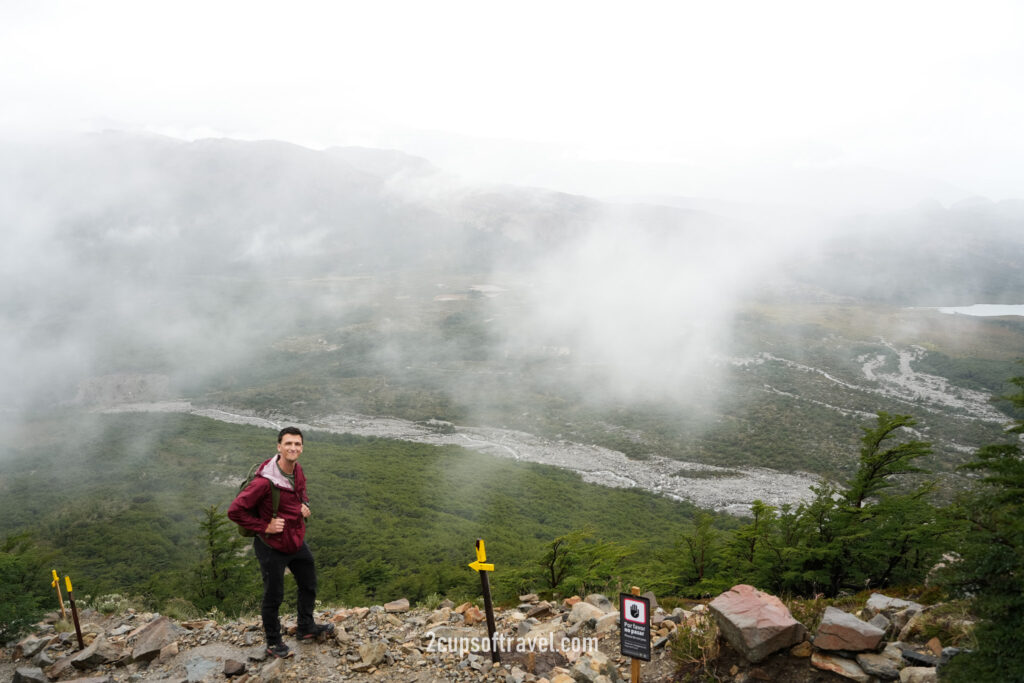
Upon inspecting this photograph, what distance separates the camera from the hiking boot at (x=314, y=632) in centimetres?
603

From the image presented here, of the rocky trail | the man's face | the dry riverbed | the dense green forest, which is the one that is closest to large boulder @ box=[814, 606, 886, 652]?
the rocky trail

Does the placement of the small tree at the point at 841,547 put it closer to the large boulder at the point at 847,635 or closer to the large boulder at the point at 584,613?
the large boulder at the point at 584,613

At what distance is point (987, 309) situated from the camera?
485 ft

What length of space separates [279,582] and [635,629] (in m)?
3.94

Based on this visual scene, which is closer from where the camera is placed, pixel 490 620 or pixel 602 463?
pixel 490 620

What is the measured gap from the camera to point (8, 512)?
131ft

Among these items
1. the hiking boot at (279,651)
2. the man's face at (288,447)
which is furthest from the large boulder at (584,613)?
the man's face at (288,447)

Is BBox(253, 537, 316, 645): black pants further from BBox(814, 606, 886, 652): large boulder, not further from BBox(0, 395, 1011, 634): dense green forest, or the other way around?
BBox(814, 606, 886, 652): large boulder

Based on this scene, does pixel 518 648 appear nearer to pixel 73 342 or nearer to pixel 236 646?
pixel 236 646

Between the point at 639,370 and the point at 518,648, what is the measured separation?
331ft

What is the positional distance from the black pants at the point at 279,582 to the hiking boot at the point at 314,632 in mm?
37

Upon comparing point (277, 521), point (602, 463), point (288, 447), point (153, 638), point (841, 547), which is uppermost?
point (288, 447)

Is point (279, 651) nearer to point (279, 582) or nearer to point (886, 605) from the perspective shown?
point (279, 582)

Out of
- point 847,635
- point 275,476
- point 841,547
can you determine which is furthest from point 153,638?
point 841,547
